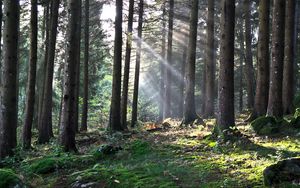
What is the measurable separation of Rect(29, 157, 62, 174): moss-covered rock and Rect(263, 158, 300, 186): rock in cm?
592

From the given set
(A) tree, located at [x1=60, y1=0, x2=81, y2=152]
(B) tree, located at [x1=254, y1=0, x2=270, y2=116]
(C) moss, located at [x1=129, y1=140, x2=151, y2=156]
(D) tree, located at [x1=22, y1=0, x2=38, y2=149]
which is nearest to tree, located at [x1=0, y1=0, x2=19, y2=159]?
(A) tree, located at [x1=60, y1=0, x2=81, y2=152]

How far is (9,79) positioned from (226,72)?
641 centimetres

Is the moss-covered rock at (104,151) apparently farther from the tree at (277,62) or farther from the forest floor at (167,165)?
the tree at (277,62)

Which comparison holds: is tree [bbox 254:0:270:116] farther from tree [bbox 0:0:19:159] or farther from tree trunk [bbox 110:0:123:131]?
tree [bbox 0:0:19:159]

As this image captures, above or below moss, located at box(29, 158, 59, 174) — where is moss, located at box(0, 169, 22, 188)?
above

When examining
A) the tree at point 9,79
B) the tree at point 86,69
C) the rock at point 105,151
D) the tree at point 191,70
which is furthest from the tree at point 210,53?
the tree at point 9,79

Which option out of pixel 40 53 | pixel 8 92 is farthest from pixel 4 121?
pixel 40 53

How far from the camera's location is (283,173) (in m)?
6.44

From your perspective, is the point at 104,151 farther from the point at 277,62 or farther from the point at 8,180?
the point at 277,62

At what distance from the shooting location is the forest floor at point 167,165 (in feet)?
25.6

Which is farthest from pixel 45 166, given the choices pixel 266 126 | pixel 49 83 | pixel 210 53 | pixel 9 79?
pixel 210 53

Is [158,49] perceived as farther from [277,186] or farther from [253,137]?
[277,186]

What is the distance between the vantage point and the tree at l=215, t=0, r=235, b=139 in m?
12.7

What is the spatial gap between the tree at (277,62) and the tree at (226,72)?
226cm
